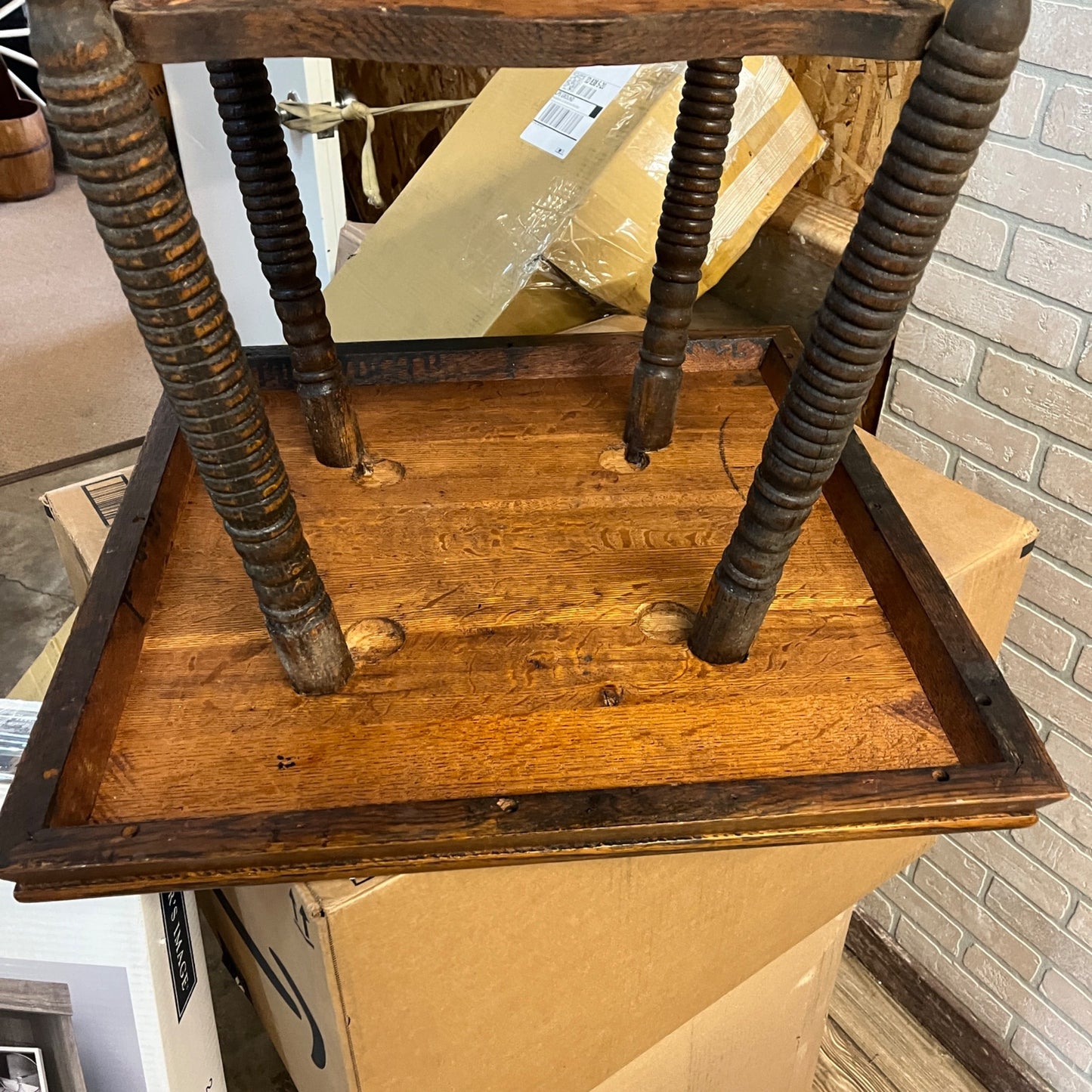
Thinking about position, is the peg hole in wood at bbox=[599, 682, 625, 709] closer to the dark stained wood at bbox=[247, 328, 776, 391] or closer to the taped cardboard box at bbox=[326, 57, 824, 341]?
the dark stained wood at bbox=[247, 328, 776, 391]

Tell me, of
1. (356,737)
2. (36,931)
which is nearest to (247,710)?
(356,737)

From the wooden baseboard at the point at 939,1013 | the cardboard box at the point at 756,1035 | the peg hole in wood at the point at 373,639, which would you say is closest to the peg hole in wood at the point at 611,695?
the peg hole in wood at the point at 373,639

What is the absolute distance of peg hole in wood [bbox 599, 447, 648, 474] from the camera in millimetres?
747

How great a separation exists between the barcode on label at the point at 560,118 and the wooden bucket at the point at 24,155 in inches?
99.8

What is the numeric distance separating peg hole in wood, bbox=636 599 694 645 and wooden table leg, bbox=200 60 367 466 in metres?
0.27

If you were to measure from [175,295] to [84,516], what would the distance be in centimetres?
48

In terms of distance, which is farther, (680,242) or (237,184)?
(237,184)

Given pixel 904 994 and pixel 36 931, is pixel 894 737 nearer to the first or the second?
pixel 36 931

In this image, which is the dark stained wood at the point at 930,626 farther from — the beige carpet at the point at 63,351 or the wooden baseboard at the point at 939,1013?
the beige carpet at the point at 63,351

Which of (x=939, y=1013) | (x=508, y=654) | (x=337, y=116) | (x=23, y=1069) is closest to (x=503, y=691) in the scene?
(x=508, y=654)

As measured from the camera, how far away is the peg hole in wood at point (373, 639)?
593 mm

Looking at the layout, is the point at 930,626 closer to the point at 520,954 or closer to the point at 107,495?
the point at 520,954

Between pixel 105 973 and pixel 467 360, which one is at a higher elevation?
pixel 467 360

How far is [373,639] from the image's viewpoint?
604 mm
